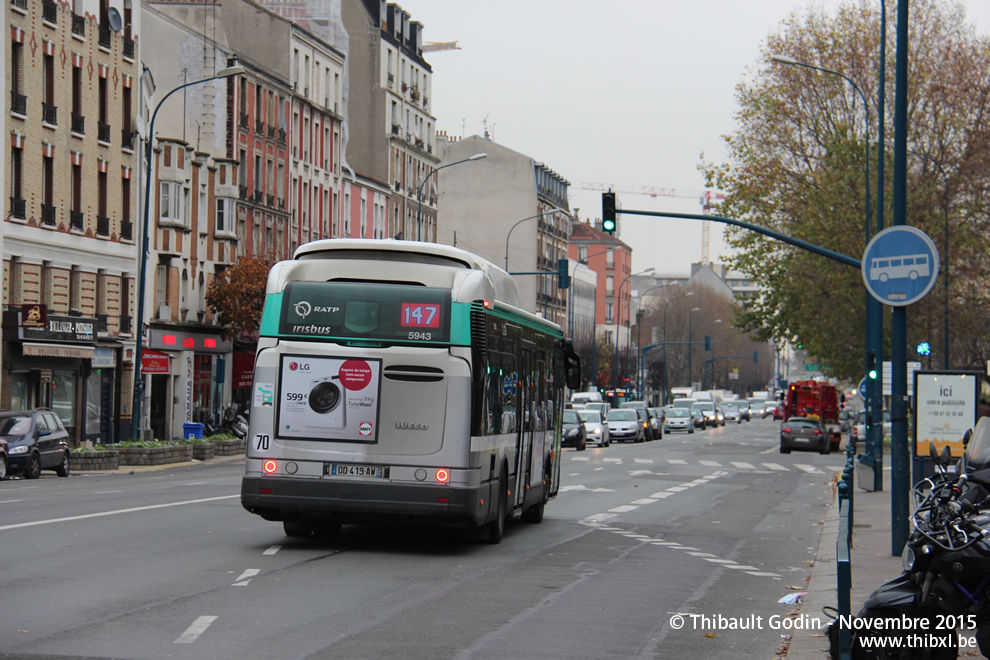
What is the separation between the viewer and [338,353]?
14.8m

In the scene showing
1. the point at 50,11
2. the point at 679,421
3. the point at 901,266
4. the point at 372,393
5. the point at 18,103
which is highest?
the point at 50,11

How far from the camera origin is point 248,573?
12789 mm

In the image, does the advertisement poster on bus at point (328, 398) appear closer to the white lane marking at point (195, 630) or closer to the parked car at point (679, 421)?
the white lane marking at point (195, 630)

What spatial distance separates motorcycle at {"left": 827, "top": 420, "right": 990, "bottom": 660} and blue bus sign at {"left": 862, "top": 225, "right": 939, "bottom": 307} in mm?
5581

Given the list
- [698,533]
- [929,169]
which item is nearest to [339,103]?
[929,169]

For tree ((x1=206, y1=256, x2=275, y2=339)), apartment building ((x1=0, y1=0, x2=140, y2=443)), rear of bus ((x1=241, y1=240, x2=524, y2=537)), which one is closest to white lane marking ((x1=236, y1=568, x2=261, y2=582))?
rear of bus ((x1=241, y1=240, x2=524, y2=537))

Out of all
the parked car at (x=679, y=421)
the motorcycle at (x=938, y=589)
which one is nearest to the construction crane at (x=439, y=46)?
the parked car at (x=679, y=421)

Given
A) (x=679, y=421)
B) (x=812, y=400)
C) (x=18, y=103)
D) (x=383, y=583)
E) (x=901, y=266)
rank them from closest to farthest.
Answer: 1. (x=383, y=583)
2. (x=901, y=266)
3. (x=18, y=103)
4. (x=812, y=400)
5. (x=679, y=421)

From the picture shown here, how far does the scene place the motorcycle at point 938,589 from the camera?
24.0 feet

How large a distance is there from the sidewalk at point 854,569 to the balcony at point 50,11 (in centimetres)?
3177

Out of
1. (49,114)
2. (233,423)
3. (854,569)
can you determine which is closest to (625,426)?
(233,423)

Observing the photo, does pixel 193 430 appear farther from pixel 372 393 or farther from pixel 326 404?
pixel 372 393

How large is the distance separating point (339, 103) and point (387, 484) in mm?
68189

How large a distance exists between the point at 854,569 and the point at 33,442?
75.6 ft
